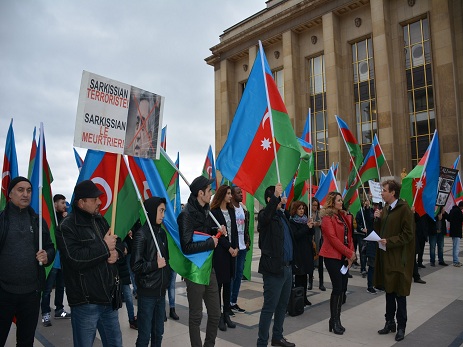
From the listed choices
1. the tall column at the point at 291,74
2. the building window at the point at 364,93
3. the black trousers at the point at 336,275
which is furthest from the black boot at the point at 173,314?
the tall column at the point at 291,74

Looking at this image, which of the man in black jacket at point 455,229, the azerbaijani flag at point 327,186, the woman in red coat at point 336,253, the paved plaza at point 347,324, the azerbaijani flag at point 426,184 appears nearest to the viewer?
the paved plaza at point 347,324

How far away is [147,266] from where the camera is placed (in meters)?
3.77

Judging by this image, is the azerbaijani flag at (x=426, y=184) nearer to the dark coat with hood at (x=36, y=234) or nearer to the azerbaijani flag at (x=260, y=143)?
the azerbaijani flag at (x=260, y=143)

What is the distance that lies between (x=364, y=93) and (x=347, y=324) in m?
25.7

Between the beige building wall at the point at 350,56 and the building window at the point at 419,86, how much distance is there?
0.40 meters

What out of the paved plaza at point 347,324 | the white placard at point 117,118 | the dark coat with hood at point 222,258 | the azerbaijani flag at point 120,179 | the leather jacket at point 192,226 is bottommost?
the paved plaza at point 347,324

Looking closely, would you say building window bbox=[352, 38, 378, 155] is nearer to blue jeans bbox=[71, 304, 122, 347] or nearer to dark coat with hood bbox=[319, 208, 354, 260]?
dark coat with hood bbox=[319, 208, 354, 260]

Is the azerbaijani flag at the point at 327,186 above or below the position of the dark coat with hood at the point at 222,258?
above

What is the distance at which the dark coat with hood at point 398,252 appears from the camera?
5.05m

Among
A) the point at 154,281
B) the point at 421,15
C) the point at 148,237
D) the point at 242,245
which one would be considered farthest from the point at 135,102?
the point at 421,15

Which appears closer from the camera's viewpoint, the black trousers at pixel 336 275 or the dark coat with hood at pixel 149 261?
the dark coat with hood at pixel 149 261

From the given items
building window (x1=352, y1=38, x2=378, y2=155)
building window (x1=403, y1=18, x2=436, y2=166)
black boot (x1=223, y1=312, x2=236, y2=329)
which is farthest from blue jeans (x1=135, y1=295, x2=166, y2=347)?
building window (x1=352, y1=38, x2=378, y2=155)

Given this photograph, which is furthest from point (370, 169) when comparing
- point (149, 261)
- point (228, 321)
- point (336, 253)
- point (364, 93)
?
point (364, 93)

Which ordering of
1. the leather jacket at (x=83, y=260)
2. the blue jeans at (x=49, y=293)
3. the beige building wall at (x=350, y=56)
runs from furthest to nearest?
the beige building wall at (x=350, y=56) → the blue jeans at (x=49, y=293) → the leather jacket at (x=83, y=260)
